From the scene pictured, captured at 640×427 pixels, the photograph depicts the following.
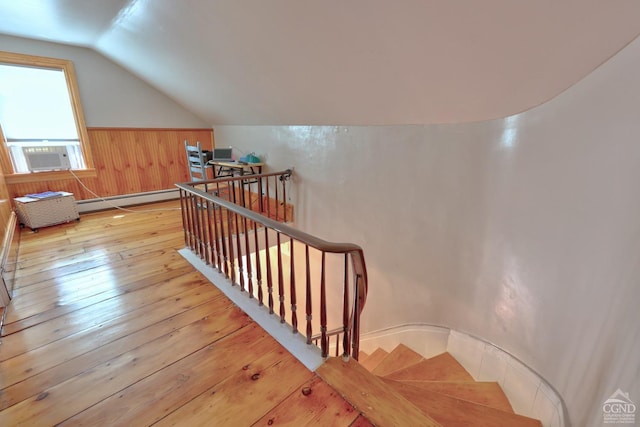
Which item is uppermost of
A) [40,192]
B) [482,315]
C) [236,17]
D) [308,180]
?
[236,17]

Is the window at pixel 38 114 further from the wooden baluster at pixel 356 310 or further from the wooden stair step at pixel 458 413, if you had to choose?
the wooden stair step at pixel 458 413

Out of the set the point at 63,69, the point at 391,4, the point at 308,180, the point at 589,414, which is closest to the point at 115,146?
the point at 63,69

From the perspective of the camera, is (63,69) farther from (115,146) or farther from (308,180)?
(308,180)

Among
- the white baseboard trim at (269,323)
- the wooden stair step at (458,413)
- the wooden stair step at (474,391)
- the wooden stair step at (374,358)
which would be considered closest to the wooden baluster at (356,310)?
the white baseboard trim at (269,323)

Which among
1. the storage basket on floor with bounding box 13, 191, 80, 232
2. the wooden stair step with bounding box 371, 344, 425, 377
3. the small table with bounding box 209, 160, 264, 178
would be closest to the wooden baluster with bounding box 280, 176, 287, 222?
the small table with bounding box 209, 160, 264, 178

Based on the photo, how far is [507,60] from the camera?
57.6 inches

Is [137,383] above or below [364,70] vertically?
below

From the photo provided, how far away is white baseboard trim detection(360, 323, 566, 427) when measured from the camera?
171 cm

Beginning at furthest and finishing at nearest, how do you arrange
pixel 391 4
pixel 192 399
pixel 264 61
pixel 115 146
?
pixel 115 146, pixel 264 61, pixel 391 4, pixel 192 399

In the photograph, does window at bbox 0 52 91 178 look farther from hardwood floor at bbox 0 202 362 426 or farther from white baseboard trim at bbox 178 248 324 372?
white baseboard trim at bbox 178 248 324 372

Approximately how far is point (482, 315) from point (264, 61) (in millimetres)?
2819

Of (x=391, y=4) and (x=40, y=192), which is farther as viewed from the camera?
(x=40, y=192)

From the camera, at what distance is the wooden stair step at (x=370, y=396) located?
3.90 ft

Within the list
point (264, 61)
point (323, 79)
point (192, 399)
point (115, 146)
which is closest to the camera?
point (192, 399)
